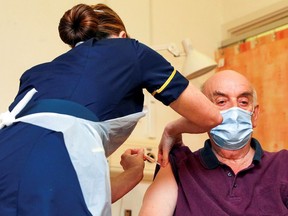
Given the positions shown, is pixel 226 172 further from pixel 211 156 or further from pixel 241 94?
pixel 241 94

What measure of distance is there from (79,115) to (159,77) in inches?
8.8

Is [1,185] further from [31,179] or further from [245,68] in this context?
[245,68]

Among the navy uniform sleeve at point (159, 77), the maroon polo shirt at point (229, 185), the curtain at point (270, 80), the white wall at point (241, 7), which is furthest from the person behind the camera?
the white wall at point (241, 7)

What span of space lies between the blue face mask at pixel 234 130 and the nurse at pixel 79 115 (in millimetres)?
360

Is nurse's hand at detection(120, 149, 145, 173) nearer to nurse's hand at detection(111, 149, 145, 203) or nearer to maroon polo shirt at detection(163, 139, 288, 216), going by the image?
nurse's hand at detection(111, 149, 145, 203)

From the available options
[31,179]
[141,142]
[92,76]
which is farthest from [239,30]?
[31,179]

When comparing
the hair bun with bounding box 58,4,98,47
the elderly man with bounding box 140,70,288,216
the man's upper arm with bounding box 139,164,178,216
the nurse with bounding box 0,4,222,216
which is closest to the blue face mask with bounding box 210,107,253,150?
the elderly man with bounding box 140,70,288,216

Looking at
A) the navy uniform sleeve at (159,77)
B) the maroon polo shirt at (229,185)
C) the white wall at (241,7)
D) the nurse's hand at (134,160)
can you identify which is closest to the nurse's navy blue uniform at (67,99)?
the navy uniform sleeve at (159,77)

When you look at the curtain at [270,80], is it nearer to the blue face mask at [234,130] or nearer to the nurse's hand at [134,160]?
the blue face mask at [234,130]

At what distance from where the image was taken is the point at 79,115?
0.94 metres

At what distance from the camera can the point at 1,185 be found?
0.85 m

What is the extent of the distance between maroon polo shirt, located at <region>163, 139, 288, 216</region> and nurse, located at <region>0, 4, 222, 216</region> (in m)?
0.36

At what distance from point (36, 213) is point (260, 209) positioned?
790 millimetres

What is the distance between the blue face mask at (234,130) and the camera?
147cm
